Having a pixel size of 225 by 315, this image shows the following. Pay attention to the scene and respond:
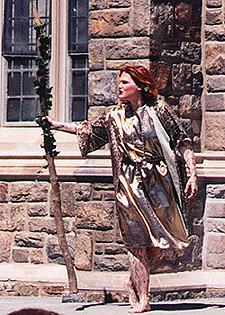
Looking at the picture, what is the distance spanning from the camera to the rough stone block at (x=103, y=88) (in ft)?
27.8

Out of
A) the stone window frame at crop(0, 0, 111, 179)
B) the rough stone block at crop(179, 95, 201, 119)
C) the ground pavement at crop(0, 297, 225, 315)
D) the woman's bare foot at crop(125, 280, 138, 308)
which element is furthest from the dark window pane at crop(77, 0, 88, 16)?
the woman's bare foot at crop(125, 280, 138, 308)

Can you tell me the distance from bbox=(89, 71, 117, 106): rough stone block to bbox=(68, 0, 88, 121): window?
842mm

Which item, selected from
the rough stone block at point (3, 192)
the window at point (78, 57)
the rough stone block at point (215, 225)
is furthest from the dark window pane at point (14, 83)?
the rough stone block at point (215, 225)

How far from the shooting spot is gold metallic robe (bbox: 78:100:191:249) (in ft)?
23.5

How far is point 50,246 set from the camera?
912cm

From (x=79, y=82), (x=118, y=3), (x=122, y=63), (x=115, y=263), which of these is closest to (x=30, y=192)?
(x=79, y=82)

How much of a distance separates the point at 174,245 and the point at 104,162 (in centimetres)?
149

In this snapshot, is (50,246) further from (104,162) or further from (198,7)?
(198,7)

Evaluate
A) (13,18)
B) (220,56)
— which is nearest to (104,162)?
(220,56)

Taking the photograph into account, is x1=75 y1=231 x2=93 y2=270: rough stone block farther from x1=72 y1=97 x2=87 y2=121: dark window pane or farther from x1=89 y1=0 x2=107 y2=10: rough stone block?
x1=89 y1=0 x2=107 y2=10: rough stone block

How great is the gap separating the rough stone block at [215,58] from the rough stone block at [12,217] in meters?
2.10

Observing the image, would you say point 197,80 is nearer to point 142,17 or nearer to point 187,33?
point 187,33

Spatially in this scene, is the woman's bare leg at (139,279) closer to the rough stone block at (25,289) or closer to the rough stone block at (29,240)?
the rough stone block at (25,289)

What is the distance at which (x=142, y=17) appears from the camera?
841cm
